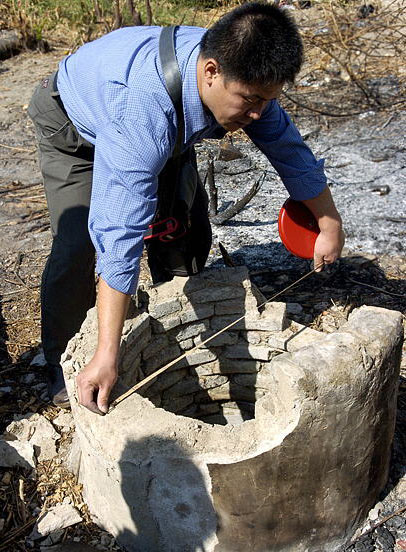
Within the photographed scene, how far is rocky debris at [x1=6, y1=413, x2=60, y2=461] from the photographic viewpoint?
11.2ft

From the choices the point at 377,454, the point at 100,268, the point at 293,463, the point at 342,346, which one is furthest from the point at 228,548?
the point at 100,268

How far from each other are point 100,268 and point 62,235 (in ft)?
2.80

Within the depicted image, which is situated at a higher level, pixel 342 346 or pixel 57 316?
pixel 342 346

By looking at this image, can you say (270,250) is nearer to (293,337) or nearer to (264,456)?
(293,337)

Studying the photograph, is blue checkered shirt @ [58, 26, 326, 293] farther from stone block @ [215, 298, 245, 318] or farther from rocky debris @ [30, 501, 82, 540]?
rocky debris @ [30, 501, 82, 540]

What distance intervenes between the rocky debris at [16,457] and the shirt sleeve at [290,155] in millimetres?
1681

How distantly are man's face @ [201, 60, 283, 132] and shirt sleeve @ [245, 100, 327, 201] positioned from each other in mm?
479

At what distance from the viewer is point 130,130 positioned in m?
2.51

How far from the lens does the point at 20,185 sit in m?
5.88

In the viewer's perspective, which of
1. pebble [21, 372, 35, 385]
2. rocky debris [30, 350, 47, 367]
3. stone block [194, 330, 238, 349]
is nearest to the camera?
stone block [194, 330, 238, 349]

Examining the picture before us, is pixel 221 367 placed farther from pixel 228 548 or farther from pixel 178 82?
pixel 178 82

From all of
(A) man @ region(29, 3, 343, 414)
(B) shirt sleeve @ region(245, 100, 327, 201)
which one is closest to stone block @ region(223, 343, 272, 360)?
(B) shirt sleeve @ region(245, 100, 327, 201)

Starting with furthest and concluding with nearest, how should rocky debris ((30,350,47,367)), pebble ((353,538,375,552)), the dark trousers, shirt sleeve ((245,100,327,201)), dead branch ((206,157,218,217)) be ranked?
1. dead branch ((206,157,218,217))
2. rocky debris ((30,350,47,367))
3. the dark trousers
4. shirt sleeve ((245,100,327,201))
5. pebble ((353,538,375,552))

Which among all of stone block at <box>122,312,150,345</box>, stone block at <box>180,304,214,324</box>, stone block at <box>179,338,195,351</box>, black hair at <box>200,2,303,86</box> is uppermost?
black hair at <box>200,2,303,86</box>
